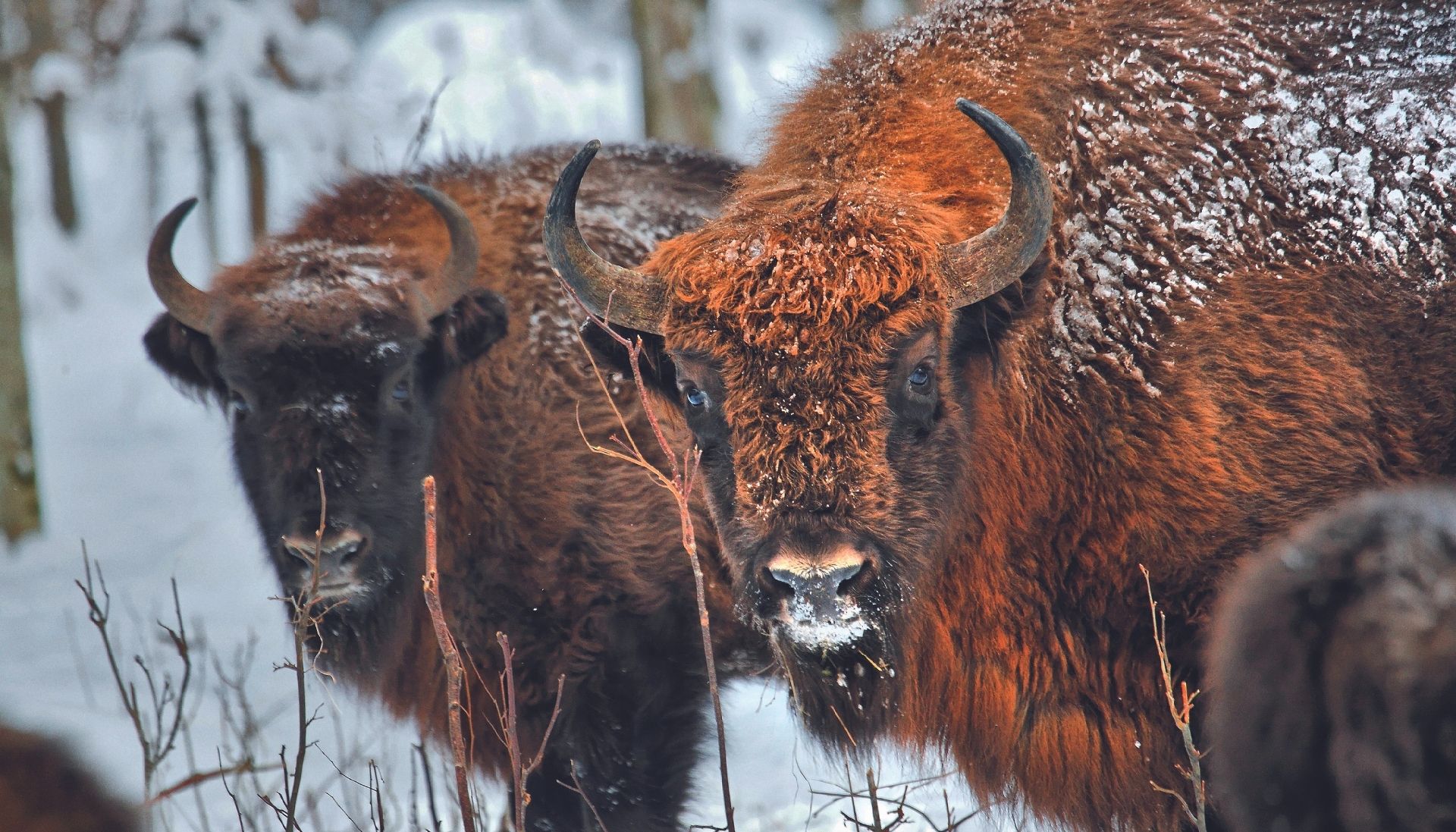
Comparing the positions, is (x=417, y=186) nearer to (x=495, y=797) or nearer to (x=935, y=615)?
(x=935, y=615)

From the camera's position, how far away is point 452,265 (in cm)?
474

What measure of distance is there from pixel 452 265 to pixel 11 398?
626cm

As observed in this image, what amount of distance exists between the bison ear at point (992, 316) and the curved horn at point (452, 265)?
2.06 m

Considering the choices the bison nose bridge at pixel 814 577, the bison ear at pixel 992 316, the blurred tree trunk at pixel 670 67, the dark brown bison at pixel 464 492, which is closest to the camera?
the bison nose bridge at pixel 814 577

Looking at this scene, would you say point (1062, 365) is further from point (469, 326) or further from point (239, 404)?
point (239, 404)

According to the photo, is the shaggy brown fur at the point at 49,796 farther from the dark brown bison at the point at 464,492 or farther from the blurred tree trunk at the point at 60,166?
the blurred tree trunk at the point at 60,166

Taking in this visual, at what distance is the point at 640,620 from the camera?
4656mm

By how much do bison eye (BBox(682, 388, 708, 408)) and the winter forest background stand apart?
1.10m

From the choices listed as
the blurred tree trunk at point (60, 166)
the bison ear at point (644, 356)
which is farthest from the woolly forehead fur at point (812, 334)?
the blurred tree trunk at point (60, 166)

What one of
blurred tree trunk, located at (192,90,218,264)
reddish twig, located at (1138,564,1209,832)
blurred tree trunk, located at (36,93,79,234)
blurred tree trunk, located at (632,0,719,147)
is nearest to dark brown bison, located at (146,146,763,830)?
reddish twig, located at (1138,564,1209,832)

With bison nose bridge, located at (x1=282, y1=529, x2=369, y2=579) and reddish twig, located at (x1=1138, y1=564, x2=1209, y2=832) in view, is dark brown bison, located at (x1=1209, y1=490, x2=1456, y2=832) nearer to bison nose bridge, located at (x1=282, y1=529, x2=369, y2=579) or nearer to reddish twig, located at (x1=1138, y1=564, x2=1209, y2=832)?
reddish twig, located at (x1=1138, y1=564, x2=1209, y2=832)

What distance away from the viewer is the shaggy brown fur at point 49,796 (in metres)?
1.96

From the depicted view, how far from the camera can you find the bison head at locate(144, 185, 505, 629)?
14.1 feet

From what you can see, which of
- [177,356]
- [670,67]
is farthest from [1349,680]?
[670,67]
